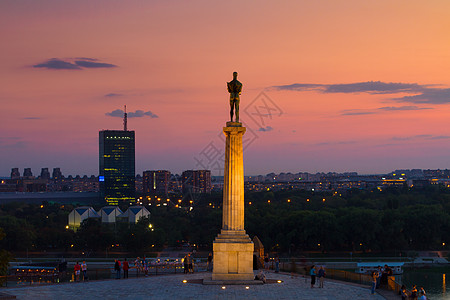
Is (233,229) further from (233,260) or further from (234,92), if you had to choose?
(234,92)

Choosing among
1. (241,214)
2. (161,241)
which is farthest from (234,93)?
(161,241)

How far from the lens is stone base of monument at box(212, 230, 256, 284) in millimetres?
38438

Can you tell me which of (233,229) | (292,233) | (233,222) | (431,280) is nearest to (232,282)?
(233,229)

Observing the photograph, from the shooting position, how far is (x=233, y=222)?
3916cm

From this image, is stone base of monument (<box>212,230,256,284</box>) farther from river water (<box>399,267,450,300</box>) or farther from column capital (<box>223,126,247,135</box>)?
river water (<box>399,267,450,300</box>)

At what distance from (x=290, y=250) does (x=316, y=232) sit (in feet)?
13.2

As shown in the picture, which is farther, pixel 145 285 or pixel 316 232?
pixel 316 232

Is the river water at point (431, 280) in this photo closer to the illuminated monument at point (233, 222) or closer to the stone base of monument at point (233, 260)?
the stone base of monument at point (233, 260)

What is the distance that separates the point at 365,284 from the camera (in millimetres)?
38250

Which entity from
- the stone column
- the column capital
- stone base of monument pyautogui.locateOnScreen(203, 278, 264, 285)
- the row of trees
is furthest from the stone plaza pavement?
the row of trees

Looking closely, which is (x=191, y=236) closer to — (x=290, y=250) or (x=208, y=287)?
(x=290, y=250)

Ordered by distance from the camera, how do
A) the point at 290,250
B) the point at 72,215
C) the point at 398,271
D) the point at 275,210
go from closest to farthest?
1. the point at 398,271
2. the point at 290,250
3. the point at 275,210
4. the point at 72,215

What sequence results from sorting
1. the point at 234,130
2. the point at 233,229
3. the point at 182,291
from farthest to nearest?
the point at 234,130, the point at 233,229, the point at 182,291

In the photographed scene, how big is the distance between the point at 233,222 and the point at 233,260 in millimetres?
2098
